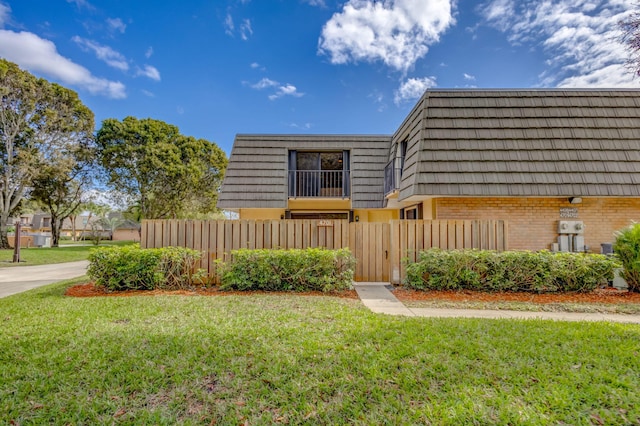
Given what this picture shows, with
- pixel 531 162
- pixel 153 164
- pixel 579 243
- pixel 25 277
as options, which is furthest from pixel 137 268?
pixel 153 164

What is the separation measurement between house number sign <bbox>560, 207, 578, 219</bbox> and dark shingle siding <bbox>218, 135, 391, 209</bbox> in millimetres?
6096

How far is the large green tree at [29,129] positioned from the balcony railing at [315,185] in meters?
18.1

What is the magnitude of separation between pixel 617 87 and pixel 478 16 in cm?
503

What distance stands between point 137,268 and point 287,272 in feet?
11.2

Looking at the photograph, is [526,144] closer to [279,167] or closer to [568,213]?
[568,213]

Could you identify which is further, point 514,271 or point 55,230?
point 55,230

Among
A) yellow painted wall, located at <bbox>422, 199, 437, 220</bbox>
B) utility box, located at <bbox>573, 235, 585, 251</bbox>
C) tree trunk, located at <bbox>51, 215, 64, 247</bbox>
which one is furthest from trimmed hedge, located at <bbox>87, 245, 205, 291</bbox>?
tree trunk, located at <bbox>51, 215, 64, 247</bbox>

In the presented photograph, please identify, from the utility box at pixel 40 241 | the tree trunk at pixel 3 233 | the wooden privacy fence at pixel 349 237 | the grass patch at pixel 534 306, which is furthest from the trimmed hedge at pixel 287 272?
the utility box at pixel 40 241

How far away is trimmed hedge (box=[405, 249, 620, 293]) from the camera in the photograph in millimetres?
6395

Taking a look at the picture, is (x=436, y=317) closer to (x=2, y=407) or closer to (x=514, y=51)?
(x=2, y=407)

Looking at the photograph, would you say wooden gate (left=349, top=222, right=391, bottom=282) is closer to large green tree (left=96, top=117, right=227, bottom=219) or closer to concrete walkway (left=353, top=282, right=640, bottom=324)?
concrete walkway (left=353, top=282, right=640, bottom=324)

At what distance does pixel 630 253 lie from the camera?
6.45 m

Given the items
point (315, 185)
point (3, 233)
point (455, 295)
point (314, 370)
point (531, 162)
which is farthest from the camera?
point (3, 233)

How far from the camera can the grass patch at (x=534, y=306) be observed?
5.33 meters
